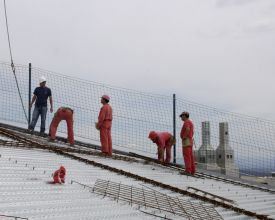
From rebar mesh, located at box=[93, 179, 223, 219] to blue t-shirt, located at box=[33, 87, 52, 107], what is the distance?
6.32 metres

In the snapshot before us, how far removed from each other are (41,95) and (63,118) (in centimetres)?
163

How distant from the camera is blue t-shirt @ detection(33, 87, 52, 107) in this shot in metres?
13.3

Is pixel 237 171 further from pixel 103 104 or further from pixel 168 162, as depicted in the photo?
pixel 103 104

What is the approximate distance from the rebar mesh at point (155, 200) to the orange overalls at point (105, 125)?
144 inches

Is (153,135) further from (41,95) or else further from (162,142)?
(41,95)

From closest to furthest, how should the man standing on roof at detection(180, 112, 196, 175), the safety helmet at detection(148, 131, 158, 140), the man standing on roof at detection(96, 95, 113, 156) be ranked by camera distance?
the man standing on roof at detection(96, 95, 113, 156) → the man standing on roof at detection(180, 112, 196, 175) → the safety helmet at detection(148, 131, 158, 140)

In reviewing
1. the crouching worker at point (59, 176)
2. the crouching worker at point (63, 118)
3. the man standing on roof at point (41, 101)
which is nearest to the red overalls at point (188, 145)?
the crouching worker at point (63, 118)

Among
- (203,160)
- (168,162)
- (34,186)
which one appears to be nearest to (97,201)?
(34,186)

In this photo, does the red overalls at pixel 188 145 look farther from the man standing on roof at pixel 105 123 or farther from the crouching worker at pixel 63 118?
the crouching worker at pixel 63 118

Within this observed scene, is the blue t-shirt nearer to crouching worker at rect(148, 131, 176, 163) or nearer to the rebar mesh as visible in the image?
crouching worker at rect(148, 131, 176, 163)

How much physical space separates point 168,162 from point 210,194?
4258 mm

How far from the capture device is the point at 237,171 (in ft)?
50.6

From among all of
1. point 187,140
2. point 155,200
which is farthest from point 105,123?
point 155,200

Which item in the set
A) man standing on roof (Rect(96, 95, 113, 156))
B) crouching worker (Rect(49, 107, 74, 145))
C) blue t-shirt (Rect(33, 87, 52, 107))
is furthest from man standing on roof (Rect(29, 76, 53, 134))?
man standing on roof (Rect(96, 95, 113, 156))
